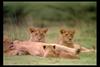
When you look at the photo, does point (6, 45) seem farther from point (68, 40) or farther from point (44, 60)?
point (68, 40)

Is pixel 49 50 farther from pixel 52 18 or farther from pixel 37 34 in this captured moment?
pixel 52 18

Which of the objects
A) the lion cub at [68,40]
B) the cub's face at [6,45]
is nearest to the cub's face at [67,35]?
the lion cub at [68,40]

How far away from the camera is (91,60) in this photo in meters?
2.41

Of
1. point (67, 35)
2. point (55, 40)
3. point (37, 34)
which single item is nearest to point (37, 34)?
point (37, 34)

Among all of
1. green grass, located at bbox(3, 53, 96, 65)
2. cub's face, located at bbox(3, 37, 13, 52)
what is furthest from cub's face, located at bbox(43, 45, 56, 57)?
cub's face, located at bbox(3, 37, 13, 52)

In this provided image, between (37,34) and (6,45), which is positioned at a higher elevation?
(37,34)

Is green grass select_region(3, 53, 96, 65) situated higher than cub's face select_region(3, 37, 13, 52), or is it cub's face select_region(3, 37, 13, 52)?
cub's face select_region(3, 37, 13, 52)

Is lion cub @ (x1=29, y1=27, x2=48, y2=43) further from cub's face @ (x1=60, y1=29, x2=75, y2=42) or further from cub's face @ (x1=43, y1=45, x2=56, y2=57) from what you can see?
cub's face @ (x1=60, y1=29, x2=75, y2=42)

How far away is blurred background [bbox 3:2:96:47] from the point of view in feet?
7.98

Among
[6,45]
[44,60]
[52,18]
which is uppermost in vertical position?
[52,18]

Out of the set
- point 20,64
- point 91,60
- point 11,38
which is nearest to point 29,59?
point 20,64

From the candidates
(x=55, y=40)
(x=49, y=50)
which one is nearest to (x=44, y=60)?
(x=49, y=50)

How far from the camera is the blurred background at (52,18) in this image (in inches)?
95.8

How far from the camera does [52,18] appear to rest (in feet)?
8.04
